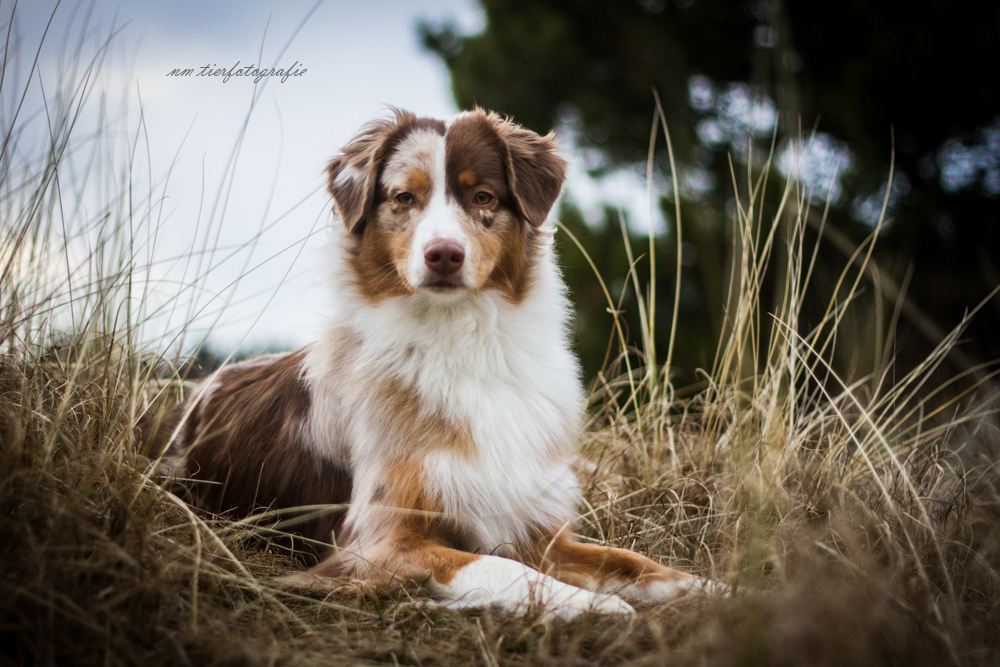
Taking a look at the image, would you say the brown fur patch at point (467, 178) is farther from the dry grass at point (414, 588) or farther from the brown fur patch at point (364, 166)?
the dry grass at point (414, 588)

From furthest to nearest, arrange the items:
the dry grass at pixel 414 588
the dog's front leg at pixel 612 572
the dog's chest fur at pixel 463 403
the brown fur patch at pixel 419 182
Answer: the brown fur patch at pixel 419 182, the dog's chest fur at pixel 463 403, the dog's front leg at pixel 612 572, the dry grass at pixel 414 588

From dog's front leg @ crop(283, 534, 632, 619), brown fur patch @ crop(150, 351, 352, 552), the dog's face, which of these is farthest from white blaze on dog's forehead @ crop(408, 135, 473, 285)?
dog's front leg @ crop(283, 534, 632, 619)

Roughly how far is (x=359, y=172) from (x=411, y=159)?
0.27m

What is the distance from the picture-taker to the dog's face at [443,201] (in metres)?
2.97

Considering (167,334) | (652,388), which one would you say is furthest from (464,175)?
(652,388)

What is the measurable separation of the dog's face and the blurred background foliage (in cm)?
364

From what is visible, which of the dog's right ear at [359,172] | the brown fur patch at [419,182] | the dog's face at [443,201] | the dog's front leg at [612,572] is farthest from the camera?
the dog's right ear at [359,172]

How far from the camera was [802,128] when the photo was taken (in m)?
7.18

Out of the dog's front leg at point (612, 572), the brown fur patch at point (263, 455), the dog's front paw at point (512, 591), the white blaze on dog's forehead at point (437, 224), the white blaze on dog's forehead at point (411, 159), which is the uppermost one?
the white blaze on dog's forehead at point (411, 159)

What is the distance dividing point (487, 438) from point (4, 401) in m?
1.68

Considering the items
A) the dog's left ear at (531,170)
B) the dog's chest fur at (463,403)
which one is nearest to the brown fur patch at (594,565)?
the dog's chest fur at (463,403)

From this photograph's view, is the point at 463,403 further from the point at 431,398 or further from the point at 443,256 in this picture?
the point at 443,256

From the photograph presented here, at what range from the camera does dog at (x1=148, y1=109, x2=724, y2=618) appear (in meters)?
2.72

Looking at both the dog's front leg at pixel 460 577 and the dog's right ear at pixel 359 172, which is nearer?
the dog's front leg at pixel 460 577
